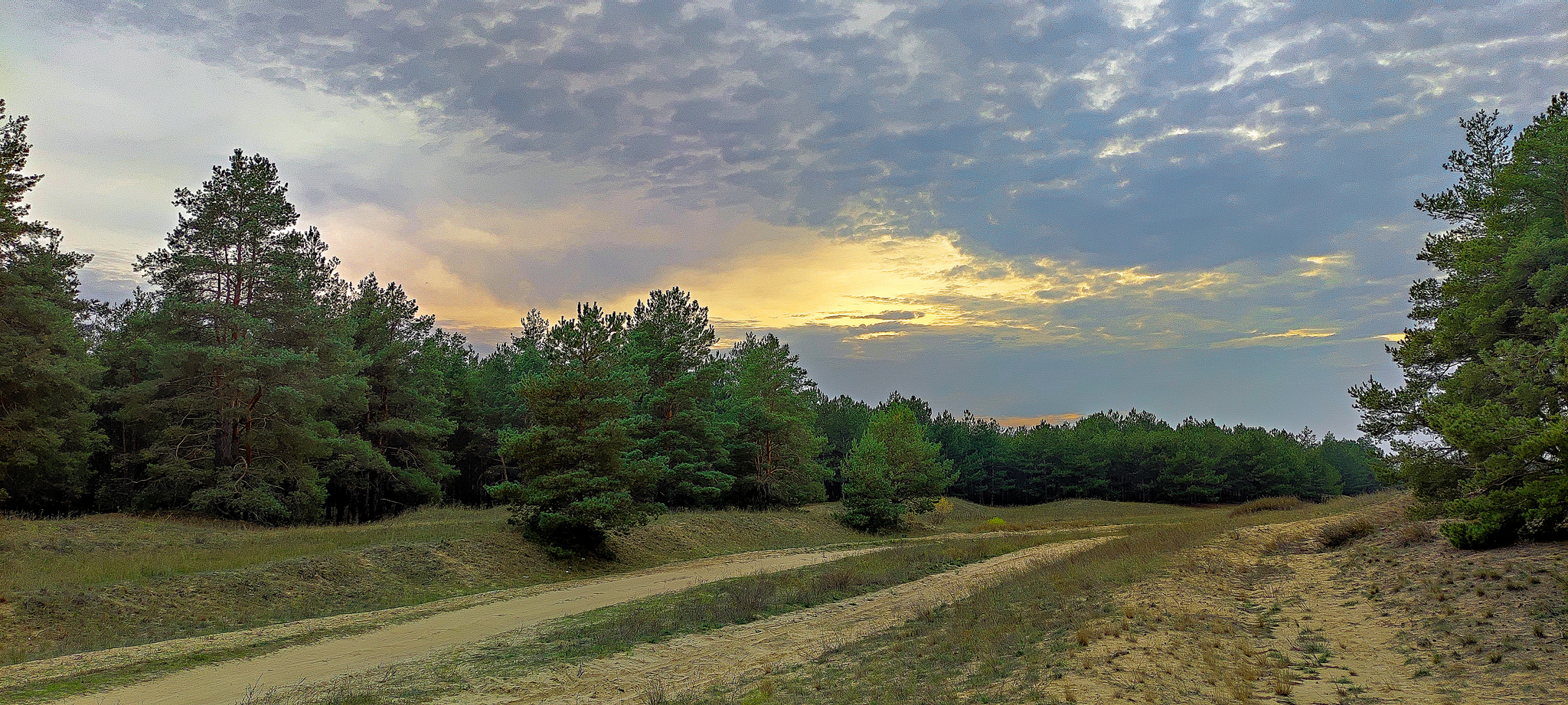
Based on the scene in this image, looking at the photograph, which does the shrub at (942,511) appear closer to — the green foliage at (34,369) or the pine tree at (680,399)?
the pine tree at (680,399)

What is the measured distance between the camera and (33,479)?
106ft

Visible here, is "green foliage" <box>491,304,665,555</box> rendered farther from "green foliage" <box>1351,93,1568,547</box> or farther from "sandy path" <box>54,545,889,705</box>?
"green foliage" <box>1351,93,1568,547</box>

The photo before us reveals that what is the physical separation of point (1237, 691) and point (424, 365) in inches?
1853

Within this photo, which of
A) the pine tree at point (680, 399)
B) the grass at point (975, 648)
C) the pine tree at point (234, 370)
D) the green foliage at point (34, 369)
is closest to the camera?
the grass at point (975, 648)

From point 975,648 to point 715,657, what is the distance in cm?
519

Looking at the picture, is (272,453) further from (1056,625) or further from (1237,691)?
(1237,691)

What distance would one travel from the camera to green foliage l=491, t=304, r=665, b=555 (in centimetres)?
2912

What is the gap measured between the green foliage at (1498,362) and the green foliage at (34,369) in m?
43.2

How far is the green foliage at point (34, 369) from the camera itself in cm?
2748

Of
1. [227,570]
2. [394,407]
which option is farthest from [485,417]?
[227,570]

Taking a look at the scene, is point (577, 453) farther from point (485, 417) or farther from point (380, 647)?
point (485, 417)

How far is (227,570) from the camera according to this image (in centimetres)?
2030

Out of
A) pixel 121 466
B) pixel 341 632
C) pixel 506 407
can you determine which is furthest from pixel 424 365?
pixel 341 632

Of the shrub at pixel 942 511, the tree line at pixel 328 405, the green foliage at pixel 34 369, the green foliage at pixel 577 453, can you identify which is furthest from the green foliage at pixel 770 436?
the green foliage at pixel 34 369
